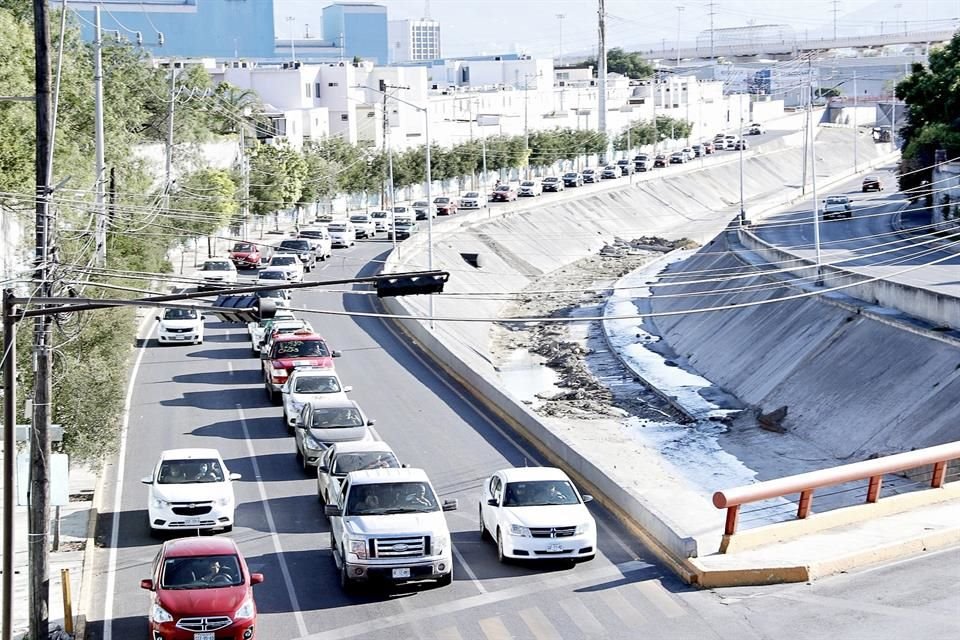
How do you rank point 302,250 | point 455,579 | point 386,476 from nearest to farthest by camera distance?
1. point 455,579
2. point 386,476
3. point 302,250

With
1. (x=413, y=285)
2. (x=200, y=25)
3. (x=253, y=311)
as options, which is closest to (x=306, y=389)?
(x=253, y=311)

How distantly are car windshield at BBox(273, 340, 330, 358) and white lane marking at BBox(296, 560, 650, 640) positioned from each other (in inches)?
693

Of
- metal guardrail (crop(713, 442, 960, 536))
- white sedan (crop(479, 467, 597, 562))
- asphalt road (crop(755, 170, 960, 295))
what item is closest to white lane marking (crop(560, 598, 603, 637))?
white sedan (crop(479, 467, 597, 562))

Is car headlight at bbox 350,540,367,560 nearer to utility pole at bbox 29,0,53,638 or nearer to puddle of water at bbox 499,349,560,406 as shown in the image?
utility pole at bbox 29,0,53,638

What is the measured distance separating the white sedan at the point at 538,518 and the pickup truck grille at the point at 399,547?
66.7 inches

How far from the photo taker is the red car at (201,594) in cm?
1797

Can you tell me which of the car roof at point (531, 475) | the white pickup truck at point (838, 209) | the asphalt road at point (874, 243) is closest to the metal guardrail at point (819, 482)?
the car roof at point (531, 475)

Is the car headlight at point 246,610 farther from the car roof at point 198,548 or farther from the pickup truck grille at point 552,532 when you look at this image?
the pickup truck grille at point 552,532

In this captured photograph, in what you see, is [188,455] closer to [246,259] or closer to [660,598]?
[660,598]

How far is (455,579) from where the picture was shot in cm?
2145

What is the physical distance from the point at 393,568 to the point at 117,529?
7.28 meters

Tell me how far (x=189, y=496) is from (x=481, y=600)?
21.7 feet

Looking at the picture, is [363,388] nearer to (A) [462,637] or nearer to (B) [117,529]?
(B) [117,529]

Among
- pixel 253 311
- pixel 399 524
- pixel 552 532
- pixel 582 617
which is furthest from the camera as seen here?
pixel 552 532
